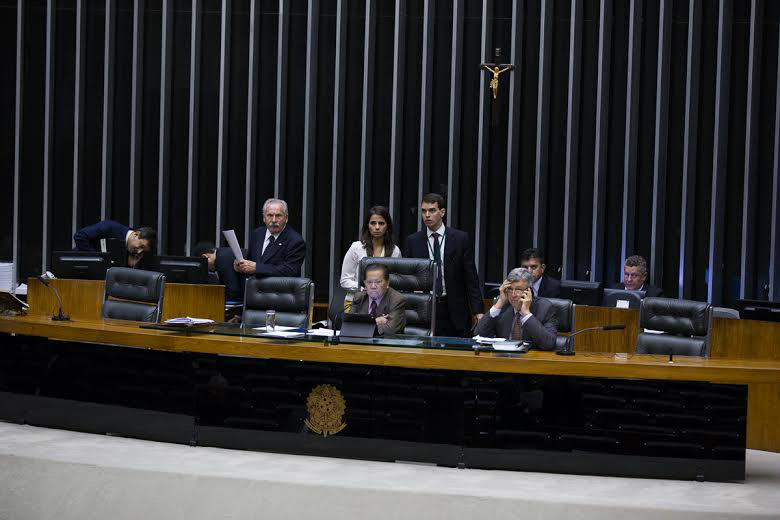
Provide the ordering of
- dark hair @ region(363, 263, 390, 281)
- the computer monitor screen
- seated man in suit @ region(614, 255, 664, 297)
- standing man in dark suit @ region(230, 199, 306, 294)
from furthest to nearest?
1. seated man in suit @ region(614, 255, 664, 297)
2. the computer monitor screen
3. standing man in dark suit @ region(230, 199, 306, 294)
4. dark hair @ region(363, 263, 390, 281)

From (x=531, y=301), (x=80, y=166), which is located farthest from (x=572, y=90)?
(x=80, y=166)

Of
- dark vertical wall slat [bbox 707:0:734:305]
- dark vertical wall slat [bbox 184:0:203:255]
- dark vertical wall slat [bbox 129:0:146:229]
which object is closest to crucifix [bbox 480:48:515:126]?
dark vertical wall slat [bbox 707:0:734:305]

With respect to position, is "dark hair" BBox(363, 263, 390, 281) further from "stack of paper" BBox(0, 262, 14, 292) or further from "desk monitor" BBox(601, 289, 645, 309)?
"stack of paper" BBox(0, 262, 14, 292)

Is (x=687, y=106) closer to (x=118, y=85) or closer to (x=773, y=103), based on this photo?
(x=773, y=103)

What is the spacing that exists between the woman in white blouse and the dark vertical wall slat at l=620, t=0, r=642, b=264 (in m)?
3.04

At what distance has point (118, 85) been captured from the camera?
8711 millimetres

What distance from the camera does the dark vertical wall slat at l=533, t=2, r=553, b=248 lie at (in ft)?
27.3

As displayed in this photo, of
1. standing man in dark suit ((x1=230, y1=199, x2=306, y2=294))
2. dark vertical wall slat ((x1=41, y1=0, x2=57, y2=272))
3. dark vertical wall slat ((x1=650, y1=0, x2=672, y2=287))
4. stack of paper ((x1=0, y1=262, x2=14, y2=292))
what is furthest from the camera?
dark vertical wall slat ((x1=41, y1=0, x2=57, y2=272))

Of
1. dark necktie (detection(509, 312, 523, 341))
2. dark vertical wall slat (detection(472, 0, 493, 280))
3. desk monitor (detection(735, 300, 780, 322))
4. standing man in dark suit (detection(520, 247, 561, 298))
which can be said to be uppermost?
dark vertical wall slat (detection(472, 0, 493, 280))

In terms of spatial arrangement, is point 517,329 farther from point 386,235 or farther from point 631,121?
point 631,121

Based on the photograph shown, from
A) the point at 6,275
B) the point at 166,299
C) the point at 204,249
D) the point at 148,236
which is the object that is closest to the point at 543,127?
the point at 204,249

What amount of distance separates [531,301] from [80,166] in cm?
517

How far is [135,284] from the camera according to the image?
5508mm

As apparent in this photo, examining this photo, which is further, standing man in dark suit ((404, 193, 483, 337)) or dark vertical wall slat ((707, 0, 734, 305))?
dark vertical wall slat ((707, 0, 734, 305))
